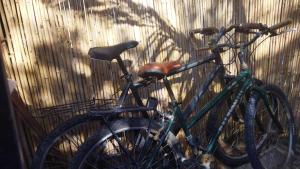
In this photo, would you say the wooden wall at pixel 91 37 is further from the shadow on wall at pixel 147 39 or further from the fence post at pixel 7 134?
the fence post at pixel 7 134

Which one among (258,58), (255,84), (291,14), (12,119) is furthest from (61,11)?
(291,14)

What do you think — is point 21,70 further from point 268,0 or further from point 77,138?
point 268,0

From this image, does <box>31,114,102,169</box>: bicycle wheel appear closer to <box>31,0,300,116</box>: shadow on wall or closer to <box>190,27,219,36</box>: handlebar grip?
<box>31,0,300,116</box>: shadow on wall

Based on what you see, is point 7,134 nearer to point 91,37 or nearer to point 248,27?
point 91,37

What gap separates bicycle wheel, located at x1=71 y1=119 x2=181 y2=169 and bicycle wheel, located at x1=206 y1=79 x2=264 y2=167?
25.2 inches

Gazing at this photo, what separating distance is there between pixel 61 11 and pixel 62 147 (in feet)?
3.94

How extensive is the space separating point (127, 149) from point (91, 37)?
1.01 metres

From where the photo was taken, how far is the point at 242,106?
10.8 ft

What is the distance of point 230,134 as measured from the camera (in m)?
3.86

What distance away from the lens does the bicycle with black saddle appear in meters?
2.52

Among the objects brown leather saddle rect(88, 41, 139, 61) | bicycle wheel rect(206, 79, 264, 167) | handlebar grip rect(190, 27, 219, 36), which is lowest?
bicycle wheel rect(206, 79, 264, 167)

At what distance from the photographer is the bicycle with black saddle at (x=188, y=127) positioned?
2516 mm

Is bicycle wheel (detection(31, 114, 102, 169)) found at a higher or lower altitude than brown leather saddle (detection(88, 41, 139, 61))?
lower

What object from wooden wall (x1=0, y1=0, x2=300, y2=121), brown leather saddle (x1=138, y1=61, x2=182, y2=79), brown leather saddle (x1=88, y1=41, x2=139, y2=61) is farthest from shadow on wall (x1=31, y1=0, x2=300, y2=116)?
brown leather saddle (x1=138, y1=61, x2=182, y2=79)
